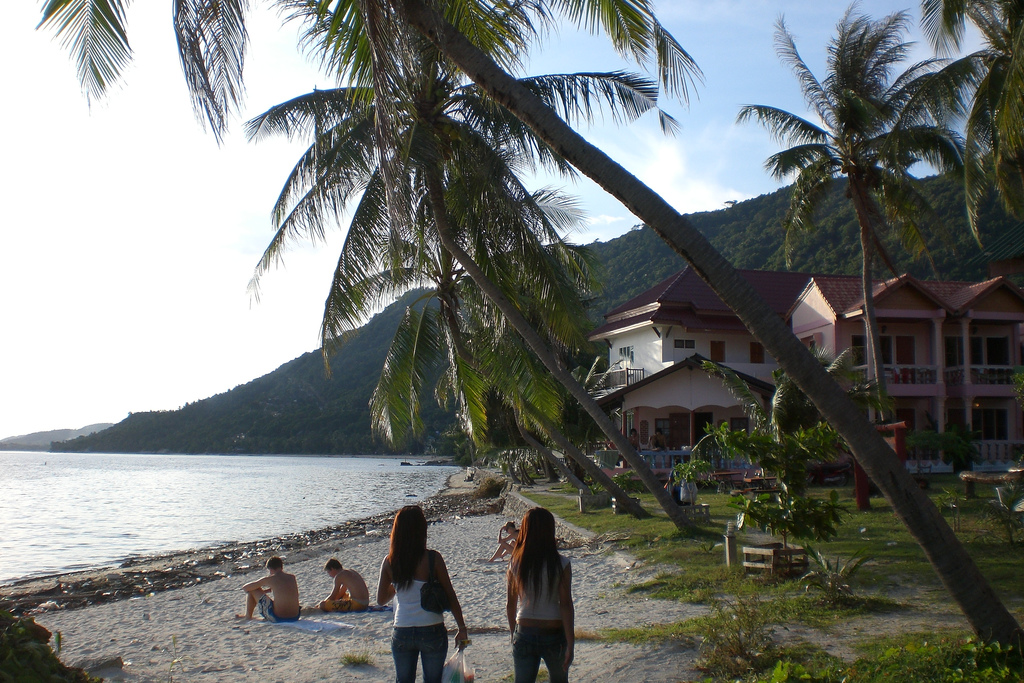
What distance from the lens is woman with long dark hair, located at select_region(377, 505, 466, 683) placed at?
4375 millimetres

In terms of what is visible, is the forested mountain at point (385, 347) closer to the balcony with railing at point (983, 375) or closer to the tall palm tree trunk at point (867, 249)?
the tall palm tree trunk at point (867, 249)

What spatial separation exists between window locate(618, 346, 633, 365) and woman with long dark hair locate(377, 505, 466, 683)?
27.0 metres

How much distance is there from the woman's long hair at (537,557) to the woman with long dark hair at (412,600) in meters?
0.43

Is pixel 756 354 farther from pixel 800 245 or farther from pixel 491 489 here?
pixel 800 245

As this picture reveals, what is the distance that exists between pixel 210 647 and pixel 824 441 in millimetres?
8266

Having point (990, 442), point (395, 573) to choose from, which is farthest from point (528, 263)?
point (990, 442)

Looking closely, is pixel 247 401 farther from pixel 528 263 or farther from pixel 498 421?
pixel 528 263

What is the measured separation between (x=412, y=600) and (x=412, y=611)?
0.21 ft

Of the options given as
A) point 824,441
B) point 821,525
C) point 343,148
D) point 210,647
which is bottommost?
point 210,647

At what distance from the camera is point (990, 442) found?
23344mm

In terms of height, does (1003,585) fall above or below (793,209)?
below

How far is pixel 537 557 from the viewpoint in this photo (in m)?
4.30

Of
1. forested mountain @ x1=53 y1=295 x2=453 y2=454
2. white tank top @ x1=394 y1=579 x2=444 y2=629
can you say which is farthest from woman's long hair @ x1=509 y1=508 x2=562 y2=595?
forested mountain @ x1=53 y1=295 x2=453 y2=454

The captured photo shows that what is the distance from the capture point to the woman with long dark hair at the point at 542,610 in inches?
167
